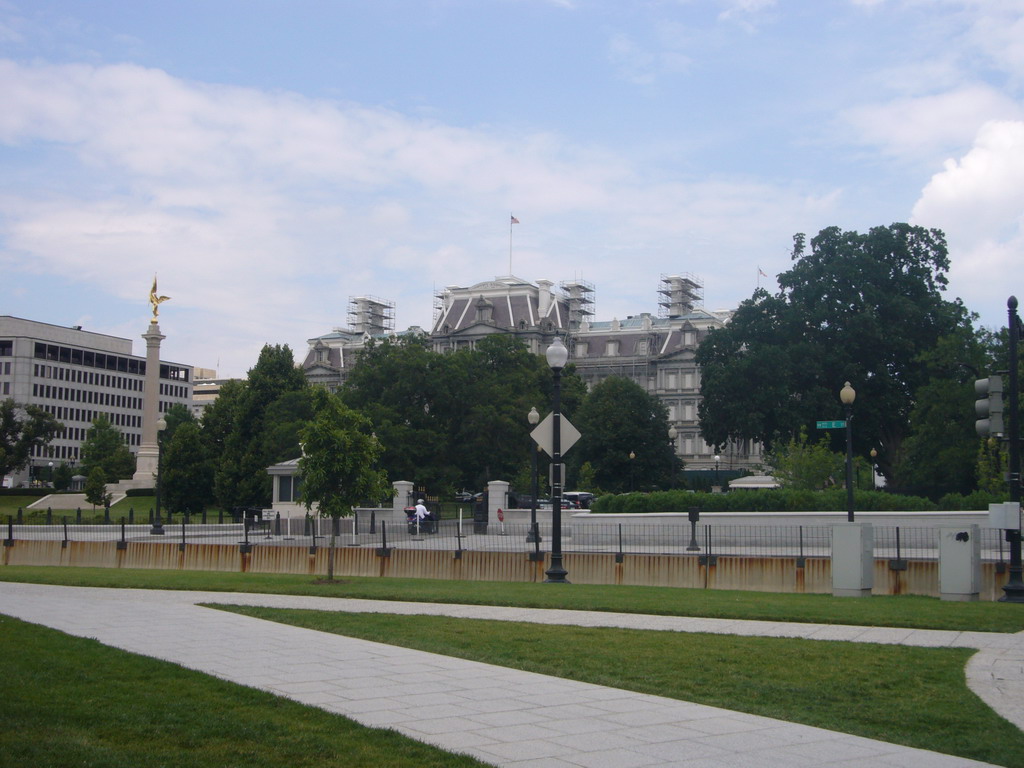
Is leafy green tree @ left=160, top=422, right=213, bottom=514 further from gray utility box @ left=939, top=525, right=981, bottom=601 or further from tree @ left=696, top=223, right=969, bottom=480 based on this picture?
gray utility box @ left=939, top=525, right=981, bottom=601

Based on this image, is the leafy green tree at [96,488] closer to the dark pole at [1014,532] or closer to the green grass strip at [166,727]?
the dark pole at [1014,532]

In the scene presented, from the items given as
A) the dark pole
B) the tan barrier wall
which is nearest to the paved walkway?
the dark pole

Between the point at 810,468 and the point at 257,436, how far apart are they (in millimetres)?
35446

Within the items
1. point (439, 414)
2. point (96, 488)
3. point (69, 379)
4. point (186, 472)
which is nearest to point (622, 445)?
point (439, 414)

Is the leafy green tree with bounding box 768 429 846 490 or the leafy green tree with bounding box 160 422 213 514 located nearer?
the leafy green tree with bounding box 768 429 846 490

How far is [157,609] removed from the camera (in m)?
17.4

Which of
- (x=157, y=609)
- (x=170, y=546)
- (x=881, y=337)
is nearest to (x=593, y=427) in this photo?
(x=881, y=337)

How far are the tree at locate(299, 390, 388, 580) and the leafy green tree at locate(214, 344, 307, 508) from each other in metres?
39.0

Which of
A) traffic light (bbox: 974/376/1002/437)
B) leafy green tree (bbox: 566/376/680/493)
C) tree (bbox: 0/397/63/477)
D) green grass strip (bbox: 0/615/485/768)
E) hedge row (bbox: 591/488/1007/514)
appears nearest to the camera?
green grass strip (bbox: 0/615/485/768)

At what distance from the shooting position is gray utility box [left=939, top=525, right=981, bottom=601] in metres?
19.9

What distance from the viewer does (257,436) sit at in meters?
70.8

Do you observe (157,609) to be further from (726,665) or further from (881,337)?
(881,337)

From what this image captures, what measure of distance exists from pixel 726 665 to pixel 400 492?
38.4 m

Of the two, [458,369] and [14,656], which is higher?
[458,369]
